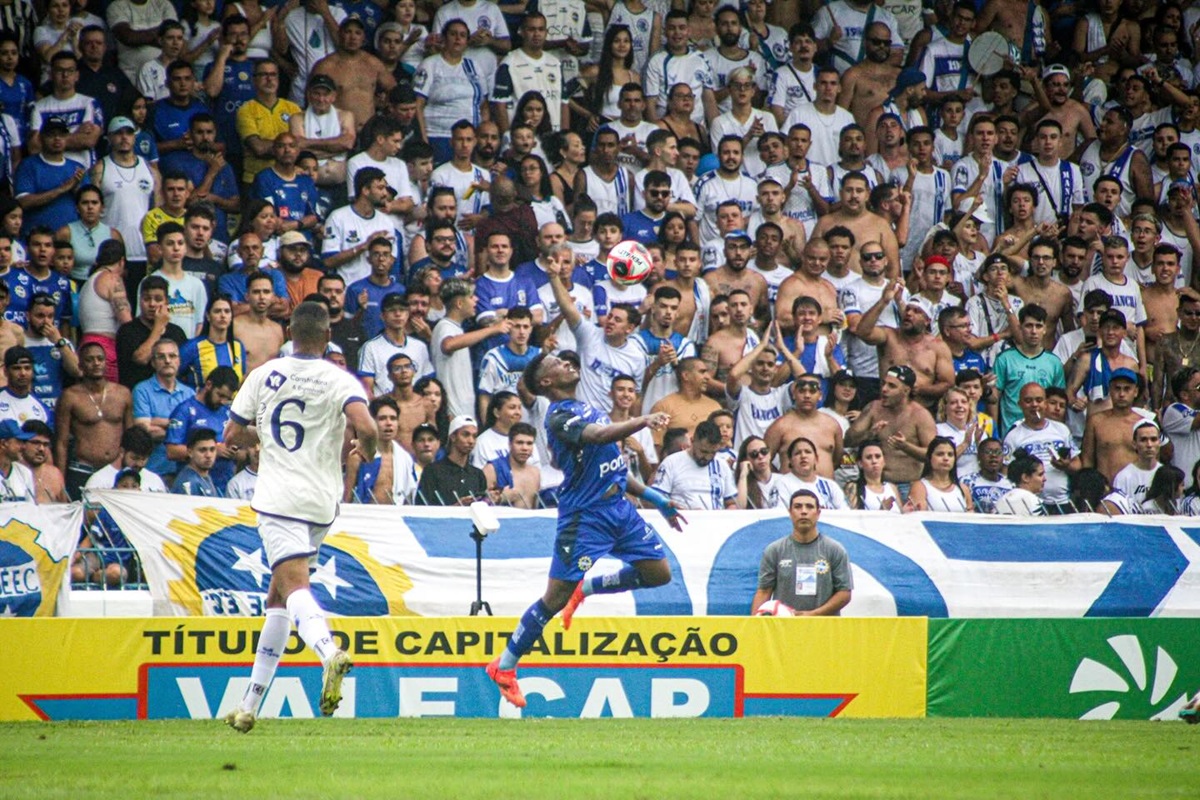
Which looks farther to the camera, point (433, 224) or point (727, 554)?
point (433, 224)

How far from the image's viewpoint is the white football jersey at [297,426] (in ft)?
26.8

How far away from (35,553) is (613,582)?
4.14 meters

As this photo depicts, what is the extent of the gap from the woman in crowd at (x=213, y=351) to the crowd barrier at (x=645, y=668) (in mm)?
3219

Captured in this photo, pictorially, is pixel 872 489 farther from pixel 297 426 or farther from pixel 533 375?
pixel 297 426

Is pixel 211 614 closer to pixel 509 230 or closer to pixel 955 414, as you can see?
pixel 509 230

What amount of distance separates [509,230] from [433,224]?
0.82 meters

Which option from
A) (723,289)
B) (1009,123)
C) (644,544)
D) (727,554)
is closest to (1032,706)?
(727,554)

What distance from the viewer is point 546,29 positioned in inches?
679

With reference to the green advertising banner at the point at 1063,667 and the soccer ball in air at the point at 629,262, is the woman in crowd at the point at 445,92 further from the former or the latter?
the green advertising banner at the point at 1063,667

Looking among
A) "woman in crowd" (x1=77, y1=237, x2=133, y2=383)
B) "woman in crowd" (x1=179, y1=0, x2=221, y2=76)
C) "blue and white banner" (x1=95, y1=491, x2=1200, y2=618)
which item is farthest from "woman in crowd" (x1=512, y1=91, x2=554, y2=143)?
"blue and white banner" (x1=95, y1=491, x2=1200, y2=618)

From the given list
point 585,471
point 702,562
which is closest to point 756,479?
point 702,562

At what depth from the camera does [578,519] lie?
10.4m

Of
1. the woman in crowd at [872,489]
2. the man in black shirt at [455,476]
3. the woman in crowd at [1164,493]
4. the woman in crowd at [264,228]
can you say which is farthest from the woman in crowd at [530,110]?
the woman in crowd at [1164,493]

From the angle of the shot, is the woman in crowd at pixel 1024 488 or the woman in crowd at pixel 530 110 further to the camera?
the woman in crowd at pixel 530 110
